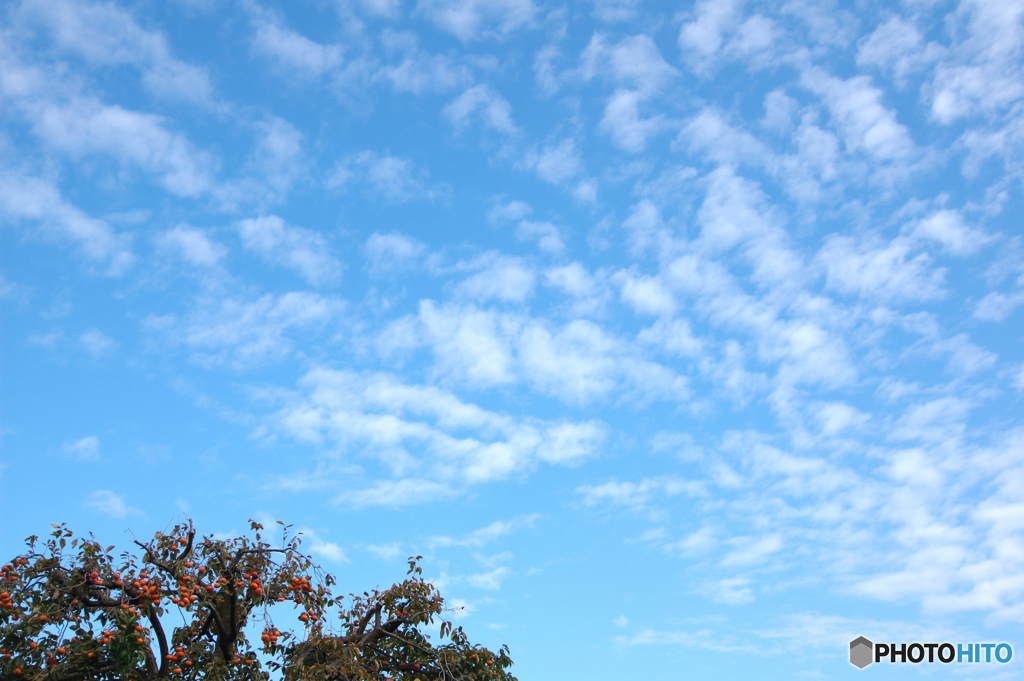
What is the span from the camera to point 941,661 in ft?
45.6

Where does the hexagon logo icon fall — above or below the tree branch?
above

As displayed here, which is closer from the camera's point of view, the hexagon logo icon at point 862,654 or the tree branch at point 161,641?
the tree branch at point 161,641

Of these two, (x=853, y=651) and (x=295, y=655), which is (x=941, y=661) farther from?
(x=295, y=655)

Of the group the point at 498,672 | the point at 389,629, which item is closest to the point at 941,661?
the point at 498,672

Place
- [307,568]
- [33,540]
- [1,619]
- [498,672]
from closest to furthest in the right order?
[1,619], [33,540], [307,568], [498,672]

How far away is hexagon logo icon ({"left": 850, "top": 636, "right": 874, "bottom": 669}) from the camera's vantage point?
1458 cm

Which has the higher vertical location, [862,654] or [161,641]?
[862,654]

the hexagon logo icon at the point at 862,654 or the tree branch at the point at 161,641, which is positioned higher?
the hexagon logo icon at the point at 862,654

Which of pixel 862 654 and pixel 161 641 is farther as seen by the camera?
pixel 862 654

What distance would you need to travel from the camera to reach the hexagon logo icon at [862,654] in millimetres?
14578

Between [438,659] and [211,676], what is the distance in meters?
3.25

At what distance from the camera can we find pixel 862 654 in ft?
48.0

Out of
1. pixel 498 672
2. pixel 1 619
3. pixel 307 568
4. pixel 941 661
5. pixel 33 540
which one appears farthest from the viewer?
pixel 941 661

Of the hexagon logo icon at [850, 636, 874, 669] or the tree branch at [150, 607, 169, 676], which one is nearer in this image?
the tree branch at [150, 607, 169, 676]
